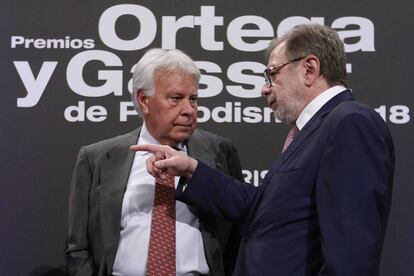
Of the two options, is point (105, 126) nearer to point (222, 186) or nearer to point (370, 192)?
point (222, 186)

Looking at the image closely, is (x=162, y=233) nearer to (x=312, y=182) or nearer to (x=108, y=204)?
(x=108, y=204)

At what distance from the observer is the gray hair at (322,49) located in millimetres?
2100

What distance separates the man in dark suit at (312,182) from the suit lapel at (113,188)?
31 centimetres

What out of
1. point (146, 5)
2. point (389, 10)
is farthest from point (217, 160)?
point (389, 10)

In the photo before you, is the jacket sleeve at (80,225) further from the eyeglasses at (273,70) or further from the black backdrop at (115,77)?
the eyeglasses at (273,70)

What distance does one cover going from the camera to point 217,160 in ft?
8.72

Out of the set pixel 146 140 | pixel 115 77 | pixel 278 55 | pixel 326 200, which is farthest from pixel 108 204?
pixel 326 200

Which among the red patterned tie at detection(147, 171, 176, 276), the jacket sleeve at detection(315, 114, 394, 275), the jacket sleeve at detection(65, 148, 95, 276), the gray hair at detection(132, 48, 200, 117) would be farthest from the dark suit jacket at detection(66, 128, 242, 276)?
the jacket sleeve at detection(315, 114, 394, 275)

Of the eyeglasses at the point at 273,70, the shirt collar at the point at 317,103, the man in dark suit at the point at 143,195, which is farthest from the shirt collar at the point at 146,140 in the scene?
the shirt collar at the point at 317,103

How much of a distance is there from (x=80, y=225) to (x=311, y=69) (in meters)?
1.09

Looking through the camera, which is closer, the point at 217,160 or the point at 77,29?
the point at 217,160

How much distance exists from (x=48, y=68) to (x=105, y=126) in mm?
369

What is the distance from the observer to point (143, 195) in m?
2.54

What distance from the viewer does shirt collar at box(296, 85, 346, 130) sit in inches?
82.0
